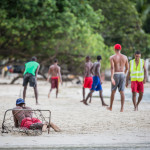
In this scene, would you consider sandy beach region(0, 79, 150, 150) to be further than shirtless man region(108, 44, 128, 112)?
No

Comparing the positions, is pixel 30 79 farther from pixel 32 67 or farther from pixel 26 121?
pixel 26 121

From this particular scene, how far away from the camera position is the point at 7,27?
2647 cm

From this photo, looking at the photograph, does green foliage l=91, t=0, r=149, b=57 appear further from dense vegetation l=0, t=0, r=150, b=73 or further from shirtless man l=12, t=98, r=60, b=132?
shirtless man l=12, t=98, r=60, b=132

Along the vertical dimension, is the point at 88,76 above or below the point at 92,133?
above

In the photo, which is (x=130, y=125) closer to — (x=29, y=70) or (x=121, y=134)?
(x=121, y=134)

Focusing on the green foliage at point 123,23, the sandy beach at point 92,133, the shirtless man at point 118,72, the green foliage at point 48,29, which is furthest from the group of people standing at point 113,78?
the green foliage at point 123,23

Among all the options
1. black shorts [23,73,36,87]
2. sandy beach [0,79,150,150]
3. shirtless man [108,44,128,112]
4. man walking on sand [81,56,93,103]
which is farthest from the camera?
man walking on sand [81,56,93,103]

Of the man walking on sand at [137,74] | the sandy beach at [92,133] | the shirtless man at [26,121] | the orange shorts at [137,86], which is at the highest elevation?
the man walking on sand at [137,74]

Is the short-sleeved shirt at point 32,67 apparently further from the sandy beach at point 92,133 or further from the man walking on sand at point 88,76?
the sandy beach at point 92,133

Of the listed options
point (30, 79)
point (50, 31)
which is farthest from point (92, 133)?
point (50, 31)

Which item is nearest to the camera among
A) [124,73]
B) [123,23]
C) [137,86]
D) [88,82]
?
[124,73]

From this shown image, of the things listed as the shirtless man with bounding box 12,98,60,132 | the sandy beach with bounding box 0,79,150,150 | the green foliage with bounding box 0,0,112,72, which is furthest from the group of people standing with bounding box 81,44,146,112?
the green foliage with bounding box 0,0,112,72

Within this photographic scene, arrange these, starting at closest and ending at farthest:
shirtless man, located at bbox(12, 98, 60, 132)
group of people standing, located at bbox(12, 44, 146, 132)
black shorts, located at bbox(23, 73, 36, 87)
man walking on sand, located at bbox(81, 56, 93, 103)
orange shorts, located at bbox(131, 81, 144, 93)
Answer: shirtless man, located at bbox(12, 98, 60, 132)
group of people standing, located at bbox(12, 44, 146, 132)
orange shorts, located at bbox(131, 81, 144, 93)
black shorts, located at bbox(23, 73, 36, 87)
man walking on sand, located at bbox(81, 56, 93, 103)

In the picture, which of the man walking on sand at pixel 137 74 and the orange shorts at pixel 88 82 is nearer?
the man walking on sand at pixel 137 74
